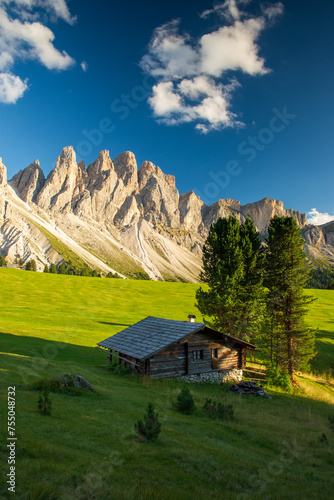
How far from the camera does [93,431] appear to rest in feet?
30.7

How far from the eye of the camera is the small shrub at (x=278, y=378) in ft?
85.2

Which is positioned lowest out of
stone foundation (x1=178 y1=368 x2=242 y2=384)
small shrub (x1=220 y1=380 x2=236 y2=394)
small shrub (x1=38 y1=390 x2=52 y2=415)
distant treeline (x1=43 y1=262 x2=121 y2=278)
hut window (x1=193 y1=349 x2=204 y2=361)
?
small shrub (x1=220 y1=380 x2=236 y2=394)

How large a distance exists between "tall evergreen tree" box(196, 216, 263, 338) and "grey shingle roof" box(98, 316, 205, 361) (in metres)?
6.76

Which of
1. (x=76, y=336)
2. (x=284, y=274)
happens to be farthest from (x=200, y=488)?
(x=76, y=336)

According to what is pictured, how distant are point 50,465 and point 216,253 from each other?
27.0m

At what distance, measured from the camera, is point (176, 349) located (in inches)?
930

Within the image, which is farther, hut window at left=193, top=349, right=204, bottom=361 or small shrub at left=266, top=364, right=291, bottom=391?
small shrub at left=266, top=364, right=291, bottom=391

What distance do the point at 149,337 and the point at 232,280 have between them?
10.7 metres

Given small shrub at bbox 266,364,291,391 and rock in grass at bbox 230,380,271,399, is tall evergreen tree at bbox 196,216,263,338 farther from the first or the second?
rock in grass at bbox 230,380,271,399

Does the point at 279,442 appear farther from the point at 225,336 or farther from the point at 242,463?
the point at 225,336

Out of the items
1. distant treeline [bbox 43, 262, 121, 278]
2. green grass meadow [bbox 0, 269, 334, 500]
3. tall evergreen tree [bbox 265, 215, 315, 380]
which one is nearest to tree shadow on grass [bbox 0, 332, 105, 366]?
green grass meadow [bbox 0, 269, 334, 500]

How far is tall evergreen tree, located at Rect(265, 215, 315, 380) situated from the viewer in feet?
94.2

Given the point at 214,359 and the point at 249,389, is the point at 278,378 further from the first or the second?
the point at 214,359

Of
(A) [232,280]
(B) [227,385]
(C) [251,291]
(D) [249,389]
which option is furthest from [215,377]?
(C) [251,291]
